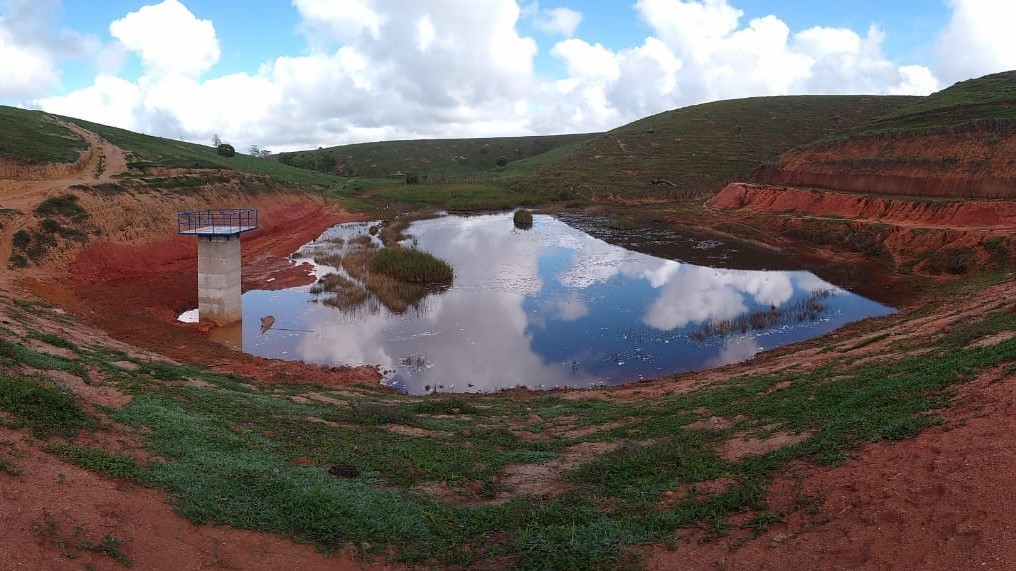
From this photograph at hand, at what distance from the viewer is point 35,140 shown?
143 ft

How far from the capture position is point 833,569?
5.57m

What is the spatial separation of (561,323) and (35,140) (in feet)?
143

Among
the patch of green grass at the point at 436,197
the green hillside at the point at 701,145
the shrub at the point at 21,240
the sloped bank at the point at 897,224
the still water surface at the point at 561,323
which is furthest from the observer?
the green hillside at the point at 701,145

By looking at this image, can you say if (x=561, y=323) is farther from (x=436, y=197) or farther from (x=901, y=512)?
(x=436, y=197)

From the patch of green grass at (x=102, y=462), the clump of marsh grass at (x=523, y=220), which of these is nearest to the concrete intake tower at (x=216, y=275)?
the patch of green grass at (x=102, y=462)

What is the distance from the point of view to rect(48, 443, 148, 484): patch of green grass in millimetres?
7508

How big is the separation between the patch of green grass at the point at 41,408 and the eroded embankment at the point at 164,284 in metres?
7.58

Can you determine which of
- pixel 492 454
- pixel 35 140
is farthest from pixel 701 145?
pixel 492 454

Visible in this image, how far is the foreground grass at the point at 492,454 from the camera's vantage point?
7.05 metres

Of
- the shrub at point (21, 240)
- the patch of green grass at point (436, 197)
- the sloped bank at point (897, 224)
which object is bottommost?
the shrub at point (21, 240)

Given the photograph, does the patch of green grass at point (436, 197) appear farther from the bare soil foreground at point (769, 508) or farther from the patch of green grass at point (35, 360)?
the bare soil foreground at point (769, 508)

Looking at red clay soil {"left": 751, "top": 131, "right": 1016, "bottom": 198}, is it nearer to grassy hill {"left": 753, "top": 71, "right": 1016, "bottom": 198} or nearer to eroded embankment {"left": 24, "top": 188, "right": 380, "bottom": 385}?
grassy hill {"left": 753, "top": 71, "right": 1016, "bottom": 198}

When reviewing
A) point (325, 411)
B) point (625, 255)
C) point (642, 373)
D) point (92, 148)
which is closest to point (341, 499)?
point (325, 411)

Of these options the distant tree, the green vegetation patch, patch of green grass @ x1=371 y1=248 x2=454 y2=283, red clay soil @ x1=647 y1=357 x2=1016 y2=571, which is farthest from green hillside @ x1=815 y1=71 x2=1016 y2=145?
the distant tree
